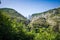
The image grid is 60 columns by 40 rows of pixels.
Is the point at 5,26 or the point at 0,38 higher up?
the point at 5,26

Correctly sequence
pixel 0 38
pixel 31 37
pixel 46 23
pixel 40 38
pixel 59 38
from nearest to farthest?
pixel 0 38 → pixel 59 38 → pixel 40 38 → pixel 31 37 → pixel 46 23

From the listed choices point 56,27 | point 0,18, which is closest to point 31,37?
point 0,18

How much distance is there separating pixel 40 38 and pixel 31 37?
7761 mm

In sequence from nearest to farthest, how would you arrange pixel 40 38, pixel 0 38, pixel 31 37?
pixel 0 38 < pixel 40 38 < pixel 31 37

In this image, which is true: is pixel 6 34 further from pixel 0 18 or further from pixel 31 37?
pixel 31 37

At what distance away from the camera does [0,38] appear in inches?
1567

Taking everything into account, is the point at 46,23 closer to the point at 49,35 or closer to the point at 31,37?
the point at 31,37

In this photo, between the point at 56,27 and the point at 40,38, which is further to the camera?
the point at 56,27

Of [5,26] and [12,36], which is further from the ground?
[5,26]

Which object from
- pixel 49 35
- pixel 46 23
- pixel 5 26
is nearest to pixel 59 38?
pixel 49 35

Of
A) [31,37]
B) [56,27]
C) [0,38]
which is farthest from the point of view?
[56,27]

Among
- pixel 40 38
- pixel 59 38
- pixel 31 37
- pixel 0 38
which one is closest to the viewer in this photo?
pixel 0 38

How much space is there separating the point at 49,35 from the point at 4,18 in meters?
13.1

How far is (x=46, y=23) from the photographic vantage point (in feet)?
324
